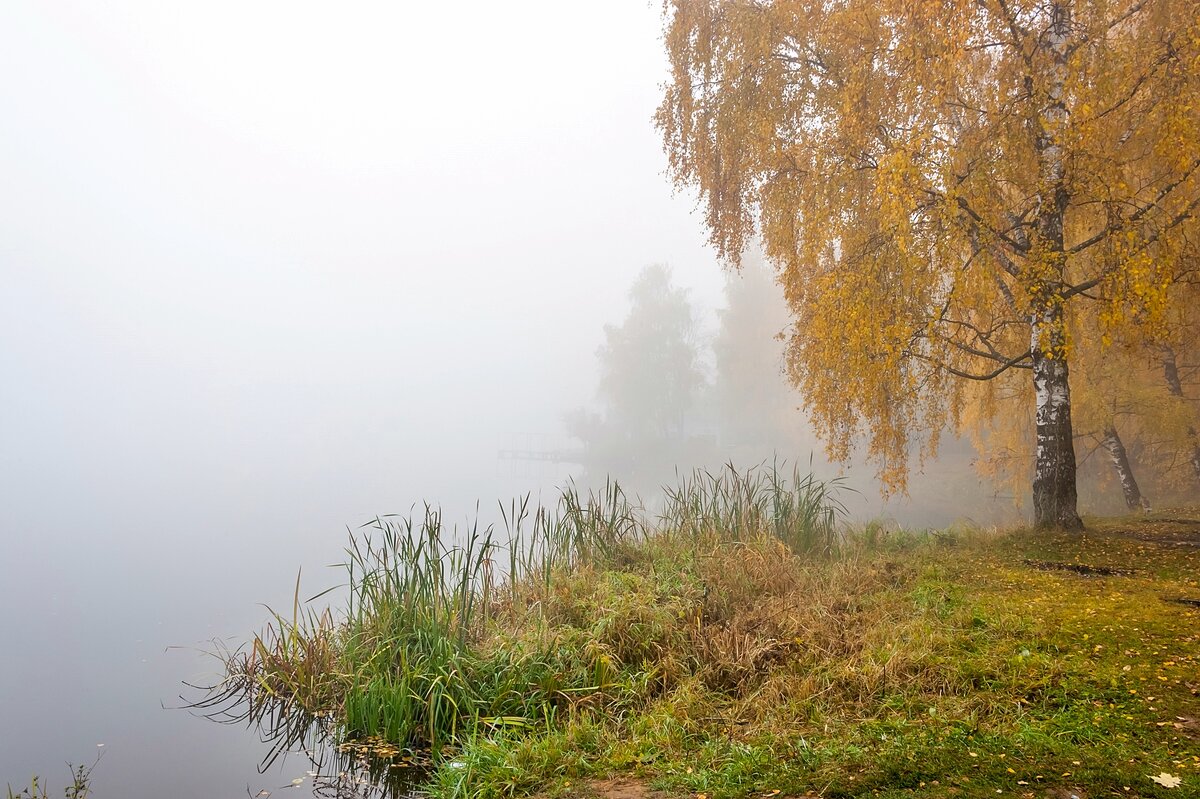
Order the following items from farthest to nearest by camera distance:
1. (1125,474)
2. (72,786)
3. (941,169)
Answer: (1125,474) < (941,169) < (72,786)

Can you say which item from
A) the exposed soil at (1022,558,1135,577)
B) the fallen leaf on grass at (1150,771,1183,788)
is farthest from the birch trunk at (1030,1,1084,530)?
the fallen leaf on grass at (1150,771,1183,788)

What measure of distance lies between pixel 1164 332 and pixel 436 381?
5015 inches

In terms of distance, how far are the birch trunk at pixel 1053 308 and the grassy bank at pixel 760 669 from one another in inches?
32.3

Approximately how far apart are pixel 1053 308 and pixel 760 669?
5425 millimetres

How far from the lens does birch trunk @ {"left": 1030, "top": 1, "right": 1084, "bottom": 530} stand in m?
6.48

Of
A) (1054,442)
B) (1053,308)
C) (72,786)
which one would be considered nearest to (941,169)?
(1053,308)

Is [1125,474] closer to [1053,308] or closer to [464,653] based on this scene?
[1053,308]

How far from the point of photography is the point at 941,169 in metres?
6.57

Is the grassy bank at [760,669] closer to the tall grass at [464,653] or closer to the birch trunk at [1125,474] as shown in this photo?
the tall grass at [464,653]

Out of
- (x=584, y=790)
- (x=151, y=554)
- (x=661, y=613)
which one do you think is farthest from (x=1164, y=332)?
(x=151, y=554)

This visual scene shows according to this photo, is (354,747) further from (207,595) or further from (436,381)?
(436,381)

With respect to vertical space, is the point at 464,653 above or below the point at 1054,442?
below

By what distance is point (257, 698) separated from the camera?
5168 millimetres

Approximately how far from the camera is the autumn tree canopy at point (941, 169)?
6234mm
